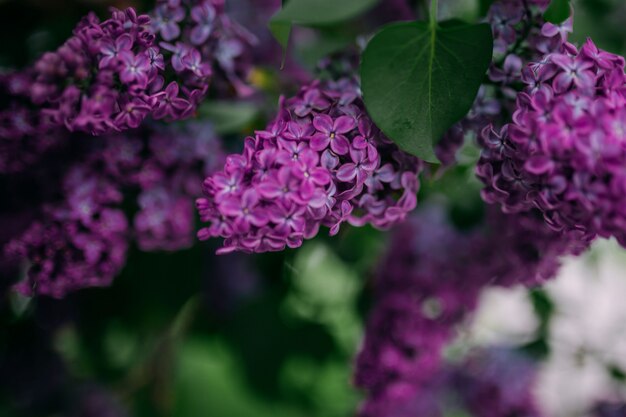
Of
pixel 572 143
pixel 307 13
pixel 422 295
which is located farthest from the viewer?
pixel 422 295

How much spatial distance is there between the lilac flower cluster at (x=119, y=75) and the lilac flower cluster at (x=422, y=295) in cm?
29

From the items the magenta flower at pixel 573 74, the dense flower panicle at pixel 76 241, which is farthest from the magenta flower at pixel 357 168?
the dense flower panicle at pixel 76 241

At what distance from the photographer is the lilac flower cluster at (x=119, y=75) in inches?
15.9

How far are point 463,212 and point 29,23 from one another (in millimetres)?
488

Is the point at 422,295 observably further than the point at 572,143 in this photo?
Yes

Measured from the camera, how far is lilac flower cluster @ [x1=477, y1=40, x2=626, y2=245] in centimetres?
32

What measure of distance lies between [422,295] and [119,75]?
0.39m

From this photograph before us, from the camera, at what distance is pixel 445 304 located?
660 mm

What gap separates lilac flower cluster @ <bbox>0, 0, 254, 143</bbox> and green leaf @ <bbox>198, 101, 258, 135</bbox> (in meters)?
0.08

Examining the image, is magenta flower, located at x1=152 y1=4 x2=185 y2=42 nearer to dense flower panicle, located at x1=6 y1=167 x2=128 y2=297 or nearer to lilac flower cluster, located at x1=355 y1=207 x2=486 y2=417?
dense flower panicle, located at x1=6 y1=167 x2=128 y2=297

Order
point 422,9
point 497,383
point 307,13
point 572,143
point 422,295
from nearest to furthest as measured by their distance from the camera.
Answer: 1. point 572,143
2. point 307,13
3. point 422,9
4. point 422,295
5. point 497,383

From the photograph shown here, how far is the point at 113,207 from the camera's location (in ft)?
1.75

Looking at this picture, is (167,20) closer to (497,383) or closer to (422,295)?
(422,295)

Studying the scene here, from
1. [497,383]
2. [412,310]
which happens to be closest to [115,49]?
[412,310]
